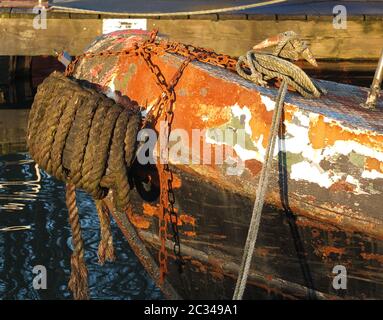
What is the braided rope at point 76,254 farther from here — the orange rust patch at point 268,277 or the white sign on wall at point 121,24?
the white sign on wall at point 121,24

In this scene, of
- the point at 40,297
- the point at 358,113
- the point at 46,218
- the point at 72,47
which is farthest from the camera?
the point at 72,47

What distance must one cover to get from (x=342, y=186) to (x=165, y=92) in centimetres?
95

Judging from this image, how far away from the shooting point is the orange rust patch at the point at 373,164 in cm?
376

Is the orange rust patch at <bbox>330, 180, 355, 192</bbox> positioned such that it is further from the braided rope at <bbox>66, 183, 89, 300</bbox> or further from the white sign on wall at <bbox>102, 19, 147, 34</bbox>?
the white sign on wall at <bbox>102, 19, 147, 34</bbox>

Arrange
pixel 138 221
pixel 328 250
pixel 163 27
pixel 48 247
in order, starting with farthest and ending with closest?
pixel 163 27, pixel 48 247, pixel 138 221, pixel 328 250

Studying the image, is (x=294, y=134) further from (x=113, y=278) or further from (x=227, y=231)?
(x=113, y=278)

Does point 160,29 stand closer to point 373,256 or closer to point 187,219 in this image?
point 187,219

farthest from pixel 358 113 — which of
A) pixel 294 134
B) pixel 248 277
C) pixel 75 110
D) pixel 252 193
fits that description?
pixel 75 110

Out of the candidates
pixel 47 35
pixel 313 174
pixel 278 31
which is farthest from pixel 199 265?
pixel 278 31

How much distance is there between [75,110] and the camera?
3957mm

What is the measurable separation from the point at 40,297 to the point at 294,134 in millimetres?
2322

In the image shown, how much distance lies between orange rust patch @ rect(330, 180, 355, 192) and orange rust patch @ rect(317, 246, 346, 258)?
34cm

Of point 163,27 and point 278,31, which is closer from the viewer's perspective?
point 163,27

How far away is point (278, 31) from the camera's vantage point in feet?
31.3
